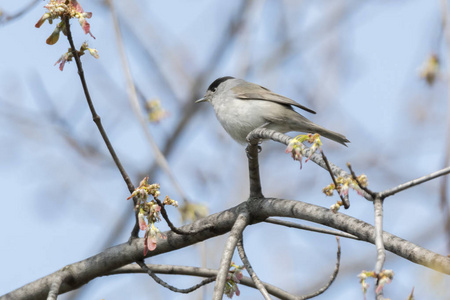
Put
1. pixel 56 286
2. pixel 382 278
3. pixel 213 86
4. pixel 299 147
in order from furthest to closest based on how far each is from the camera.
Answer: pixel 213 86 < pixel 56 286 < pixel 299 147 < pixel 382 278

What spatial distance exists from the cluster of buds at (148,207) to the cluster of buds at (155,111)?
2.40 m

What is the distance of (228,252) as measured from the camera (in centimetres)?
254

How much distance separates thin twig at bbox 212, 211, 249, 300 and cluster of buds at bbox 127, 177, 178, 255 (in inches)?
11.9

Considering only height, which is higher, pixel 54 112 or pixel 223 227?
pixel 54 112

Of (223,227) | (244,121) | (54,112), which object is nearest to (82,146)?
(54,112)

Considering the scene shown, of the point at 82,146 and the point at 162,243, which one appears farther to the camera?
the point at 82,146

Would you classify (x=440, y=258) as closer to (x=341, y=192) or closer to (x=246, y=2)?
(x=341, y=192)

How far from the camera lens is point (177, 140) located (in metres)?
5.45

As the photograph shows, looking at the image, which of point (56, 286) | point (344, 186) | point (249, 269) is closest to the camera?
point (344, 186)

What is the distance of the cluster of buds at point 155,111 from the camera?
4840mm

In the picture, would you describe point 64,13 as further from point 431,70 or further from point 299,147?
point 431,70

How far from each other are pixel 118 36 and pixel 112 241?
188 centimetres

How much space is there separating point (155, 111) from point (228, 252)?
8.30 ft

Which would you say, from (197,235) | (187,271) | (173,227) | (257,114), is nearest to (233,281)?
(173,227)
